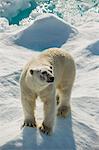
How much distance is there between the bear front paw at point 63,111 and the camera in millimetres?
5371

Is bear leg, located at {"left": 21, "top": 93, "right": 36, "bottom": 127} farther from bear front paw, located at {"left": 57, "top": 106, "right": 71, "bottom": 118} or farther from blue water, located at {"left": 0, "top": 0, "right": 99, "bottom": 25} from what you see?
blue water, located at {"left": 0, "top": 0, "right": 99, "bottom": 25}

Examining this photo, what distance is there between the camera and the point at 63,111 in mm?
5391

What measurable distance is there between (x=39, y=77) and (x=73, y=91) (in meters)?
2.42

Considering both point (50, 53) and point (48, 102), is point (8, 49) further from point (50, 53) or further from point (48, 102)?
point (48, 102)

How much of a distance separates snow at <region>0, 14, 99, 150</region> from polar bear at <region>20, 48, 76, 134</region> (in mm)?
142

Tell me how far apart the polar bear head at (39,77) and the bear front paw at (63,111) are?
3.22 ft

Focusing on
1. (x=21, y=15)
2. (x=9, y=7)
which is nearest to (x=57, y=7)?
(x=21, y=15)

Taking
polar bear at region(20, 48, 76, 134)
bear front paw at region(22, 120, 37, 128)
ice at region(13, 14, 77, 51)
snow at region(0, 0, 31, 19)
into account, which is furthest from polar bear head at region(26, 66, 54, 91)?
snow at region(0, 0, 31, 19)

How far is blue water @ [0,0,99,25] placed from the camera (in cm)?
1102

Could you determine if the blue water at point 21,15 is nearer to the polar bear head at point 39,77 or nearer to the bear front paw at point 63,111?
the bear front paw at point 63,111

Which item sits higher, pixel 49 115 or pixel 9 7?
pixel 9 7

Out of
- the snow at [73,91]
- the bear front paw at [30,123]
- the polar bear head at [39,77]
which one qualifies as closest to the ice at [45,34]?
the snow at [73,91]

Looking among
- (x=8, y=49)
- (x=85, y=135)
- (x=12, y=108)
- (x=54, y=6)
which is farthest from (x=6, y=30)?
(x=85, y=135)

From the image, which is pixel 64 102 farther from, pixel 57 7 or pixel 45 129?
pixel 57 7
